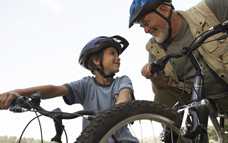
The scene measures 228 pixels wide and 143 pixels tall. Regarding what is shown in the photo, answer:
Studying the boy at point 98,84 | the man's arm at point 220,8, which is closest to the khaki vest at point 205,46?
the man's arm at point 220,8

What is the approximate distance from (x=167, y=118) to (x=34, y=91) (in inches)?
50.7

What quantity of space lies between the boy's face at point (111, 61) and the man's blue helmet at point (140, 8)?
54 cm

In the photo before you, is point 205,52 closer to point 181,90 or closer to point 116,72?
point 181,90

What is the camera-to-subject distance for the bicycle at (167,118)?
291cm

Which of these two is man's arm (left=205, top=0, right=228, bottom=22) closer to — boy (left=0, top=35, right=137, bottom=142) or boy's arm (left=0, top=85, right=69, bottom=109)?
boy (left=0, top=35, right=137, bottom=142)

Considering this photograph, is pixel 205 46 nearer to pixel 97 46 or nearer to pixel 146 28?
pixel 146 28

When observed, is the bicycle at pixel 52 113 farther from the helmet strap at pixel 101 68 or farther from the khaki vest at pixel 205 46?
the khaki vest at pixel 205 46

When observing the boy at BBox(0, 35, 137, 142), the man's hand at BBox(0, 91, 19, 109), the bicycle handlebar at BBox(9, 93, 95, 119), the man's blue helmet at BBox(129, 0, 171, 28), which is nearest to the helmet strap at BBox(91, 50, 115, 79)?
the boy at BBox(0, 35, 137, 142)

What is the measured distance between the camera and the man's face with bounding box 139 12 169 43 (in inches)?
198

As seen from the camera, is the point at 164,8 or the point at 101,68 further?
the point at 164,8

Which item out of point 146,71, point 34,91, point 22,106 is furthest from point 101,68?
point 22,106

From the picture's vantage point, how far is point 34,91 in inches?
159

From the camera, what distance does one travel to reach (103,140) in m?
2.91

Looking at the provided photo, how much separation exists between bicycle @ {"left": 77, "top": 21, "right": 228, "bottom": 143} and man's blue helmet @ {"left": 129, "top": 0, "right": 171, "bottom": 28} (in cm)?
125
